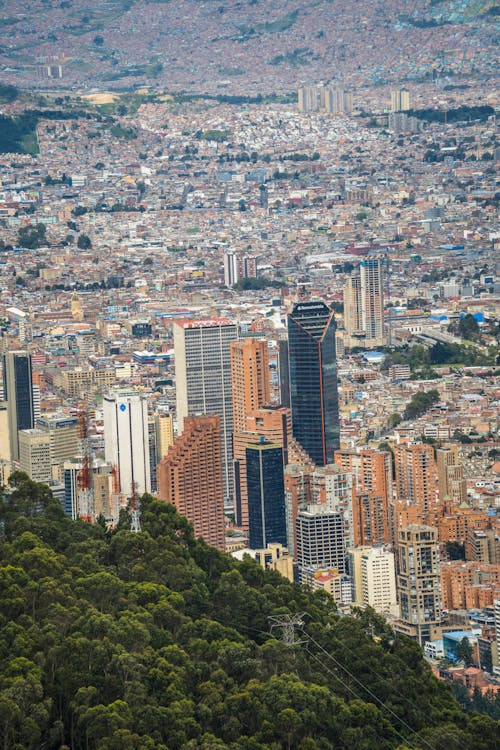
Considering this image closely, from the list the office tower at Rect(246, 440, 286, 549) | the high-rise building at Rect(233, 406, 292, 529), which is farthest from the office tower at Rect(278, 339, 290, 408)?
the office tower at Rect(246, 440, 286, 549)

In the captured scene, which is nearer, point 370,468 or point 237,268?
point 370,468

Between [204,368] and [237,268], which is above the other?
[237,268]

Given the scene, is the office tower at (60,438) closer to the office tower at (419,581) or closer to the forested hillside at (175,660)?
the office tower at (419,581)

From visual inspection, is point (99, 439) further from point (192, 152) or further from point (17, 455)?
point (192, 152)

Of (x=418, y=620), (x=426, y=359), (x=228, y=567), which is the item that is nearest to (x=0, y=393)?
(x=426, y=359)

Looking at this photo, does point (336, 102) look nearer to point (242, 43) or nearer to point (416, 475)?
point (242, 43)

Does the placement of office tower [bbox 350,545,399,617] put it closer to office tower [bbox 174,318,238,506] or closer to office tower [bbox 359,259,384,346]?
office tower [bbox 174,318,238,506]

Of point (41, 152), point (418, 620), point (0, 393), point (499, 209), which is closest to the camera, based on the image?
point (418, 620)

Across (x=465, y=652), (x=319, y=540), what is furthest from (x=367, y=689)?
(x=319, y=540)
